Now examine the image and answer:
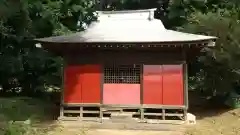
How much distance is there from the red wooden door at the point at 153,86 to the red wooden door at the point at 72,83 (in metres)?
2.84

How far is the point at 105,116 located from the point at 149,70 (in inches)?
113

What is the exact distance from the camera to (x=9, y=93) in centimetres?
1875

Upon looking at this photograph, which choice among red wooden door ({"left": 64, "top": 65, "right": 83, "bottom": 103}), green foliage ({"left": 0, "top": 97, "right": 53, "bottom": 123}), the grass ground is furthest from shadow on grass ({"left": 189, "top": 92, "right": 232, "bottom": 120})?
green foliage ({"left": 0, "top": 97, "right": 53, "bottom": 123})

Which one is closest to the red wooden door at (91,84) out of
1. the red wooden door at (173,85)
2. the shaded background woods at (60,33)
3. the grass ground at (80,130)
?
the grass ground at (80,130)

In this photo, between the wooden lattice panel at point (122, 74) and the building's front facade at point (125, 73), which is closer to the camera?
the building's front facade at point (125, 73)

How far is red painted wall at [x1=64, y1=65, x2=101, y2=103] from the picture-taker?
1385 centimetres

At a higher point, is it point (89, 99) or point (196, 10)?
point (196, 10)

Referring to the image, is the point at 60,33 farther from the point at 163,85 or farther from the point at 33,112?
the point at 163,85

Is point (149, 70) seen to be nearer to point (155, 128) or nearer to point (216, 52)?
point (155, 128)

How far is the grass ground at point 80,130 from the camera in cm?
1226

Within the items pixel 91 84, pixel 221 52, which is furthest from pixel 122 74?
pixel 221 52

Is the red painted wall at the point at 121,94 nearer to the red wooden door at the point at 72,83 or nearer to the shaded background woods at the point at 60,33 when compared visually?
the red wooden door at the point at 72,83

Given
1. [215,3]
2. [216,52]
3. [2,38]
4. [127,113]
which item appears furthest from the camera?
[215,3]

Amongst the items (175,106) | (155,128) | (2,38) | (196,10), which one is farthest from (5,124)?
(196,10)
